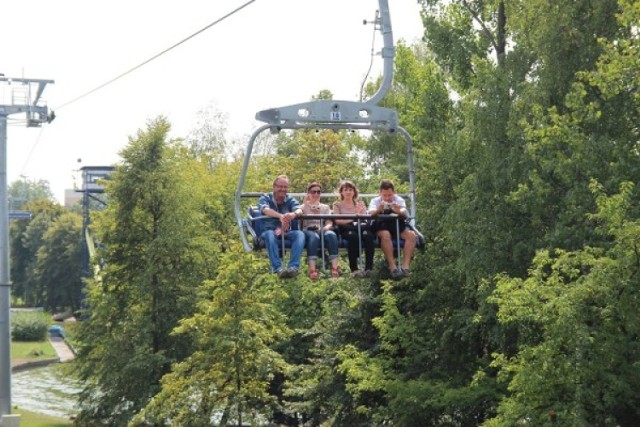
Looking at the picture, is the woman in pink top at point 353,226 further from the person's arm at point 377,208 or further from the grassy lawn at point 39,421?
the grassy lawn at point 39,421

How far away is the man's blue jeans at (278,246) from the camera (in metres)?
16.3

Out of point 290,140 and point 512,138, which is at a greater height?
point 290,140

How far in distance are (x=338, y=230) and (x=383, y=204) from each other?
35.3 inches

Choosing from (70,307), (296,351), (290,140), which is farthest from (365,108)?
(70,307)

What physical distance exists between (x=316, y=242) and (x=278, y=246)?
1.87 feet

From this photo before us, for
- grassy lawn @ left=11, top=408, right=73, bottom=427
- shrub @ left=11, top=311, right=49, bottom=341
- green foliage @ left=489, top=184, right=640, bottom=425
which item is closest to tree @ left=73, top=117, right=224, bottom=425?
grassy lawn @ left=11, top=408, right=73, bottom=427

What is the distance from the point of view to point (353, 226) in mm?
17047

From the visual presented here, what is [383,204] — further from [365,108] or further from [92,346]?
[92,346]

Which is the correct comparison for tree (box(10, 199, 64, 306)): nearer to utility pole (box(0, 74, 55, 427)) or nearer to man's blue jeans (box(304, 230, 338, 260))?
utility pole (box(0, 74, 55, 427))

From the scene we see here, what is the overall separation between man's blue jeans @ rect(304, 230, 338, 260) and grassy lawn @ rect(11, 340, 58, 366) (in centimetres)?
7128

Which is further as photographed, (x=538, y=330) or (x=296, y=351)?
(x=296, y=351)

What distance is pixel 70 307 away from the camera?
401ft

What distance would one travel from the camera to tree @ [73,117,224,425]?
135 ft

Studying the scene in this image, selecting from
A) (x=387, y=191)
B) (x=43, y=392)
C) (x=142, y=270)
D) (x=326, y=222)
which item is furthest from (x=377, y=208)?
(x=43, y=392)
